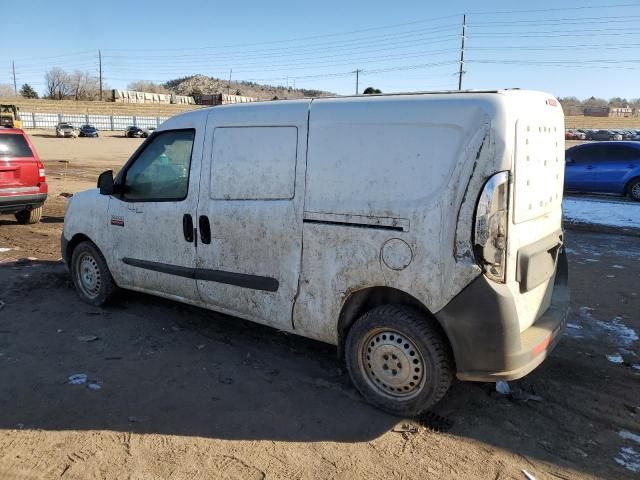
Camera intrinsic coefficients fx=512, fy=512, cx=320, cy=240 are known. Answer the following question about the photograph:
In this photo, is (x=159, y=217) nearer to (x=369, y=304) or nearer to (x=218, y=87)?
(x=369, y=304)

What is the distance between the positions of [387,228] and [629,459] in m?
1.95

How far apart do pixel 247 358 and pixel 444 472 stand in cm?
194

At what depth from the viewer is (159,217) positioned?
15.2ft

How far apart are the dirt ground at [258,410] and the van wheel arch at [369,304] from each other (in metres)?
0.51

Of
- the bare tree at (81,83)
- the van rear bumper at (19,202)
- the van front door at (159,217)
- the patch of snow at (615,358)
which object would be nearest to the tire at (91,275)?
the van front door at (159,217)

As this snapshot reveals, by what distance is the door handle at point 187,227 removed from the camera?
437 cm

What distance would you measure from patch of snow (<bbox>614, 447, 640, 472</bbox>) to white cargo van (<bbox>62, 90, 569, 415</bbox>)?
0.69 metres

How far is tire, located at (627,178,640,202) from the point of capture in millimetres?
14117

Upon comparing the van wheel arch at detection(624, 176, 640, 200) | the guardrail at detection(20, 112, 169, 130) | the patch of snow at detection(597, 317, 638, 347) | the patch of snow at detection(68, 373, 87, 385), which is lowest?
the patch of snow at detection(68, 373, 87, 385)

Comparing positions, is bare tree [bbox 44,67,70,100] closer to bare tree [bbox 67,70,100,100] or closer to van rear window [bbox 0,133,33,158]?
bare tree [bbox 67,70,100,100]

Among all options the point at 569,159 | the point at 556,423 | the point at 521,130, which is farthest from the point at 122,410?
the point at 569,159

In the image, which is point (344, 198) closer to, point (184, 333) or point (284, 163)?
point (284, 163)

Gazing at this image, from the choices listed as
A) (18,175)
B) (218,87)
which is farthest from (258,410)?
(218,87)

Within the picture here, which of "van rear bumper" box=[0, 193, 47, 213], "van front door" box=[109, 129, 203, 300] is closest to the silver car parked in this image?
"van rear bumper" box=[0, 193, 47, 213]
